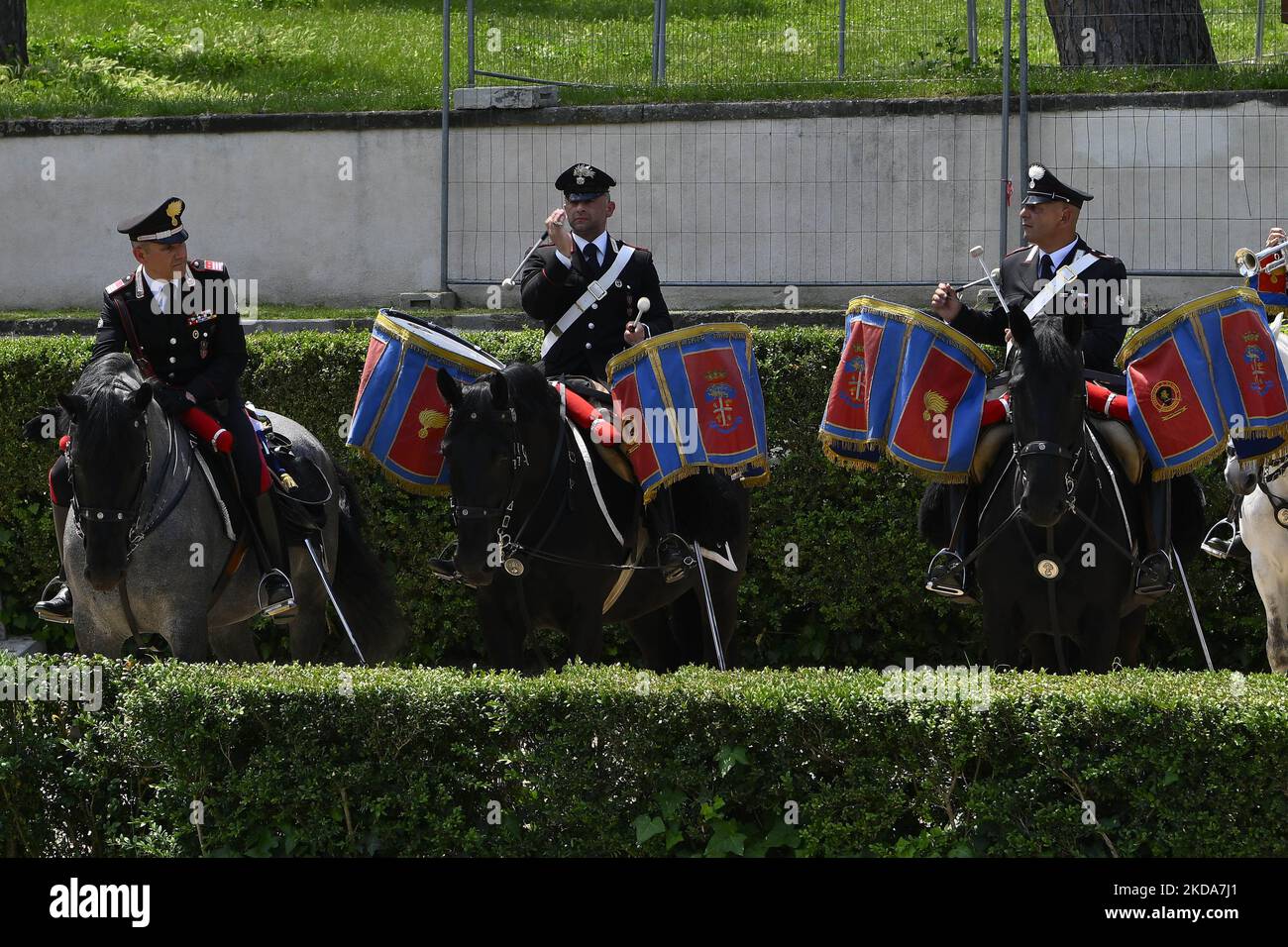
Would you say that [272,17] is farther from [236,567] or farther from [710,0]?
Result: [236,567]

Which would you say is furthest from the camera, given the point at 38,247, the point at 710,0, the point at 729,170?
the point at 710,0

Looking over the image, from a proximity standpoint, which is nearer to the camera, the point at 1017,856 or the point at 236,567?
the point at 1017,856

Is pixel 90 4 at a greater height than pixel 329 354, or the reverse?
pixel 90 4

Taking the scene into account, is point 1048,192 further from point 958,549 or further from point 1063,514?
point 958,549

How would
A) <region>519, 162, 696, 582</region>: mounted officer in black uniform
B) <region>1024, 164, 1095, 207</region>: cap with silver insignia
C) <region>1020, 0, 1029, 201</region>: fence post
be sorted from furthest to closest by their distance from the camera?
<region>1020, 0, 1029, 201</region>: fence post → <region>519, 162, 696, 582</region>: mounted officer in black uniform → <region>1024, 164, 1095, 207</region>: cap with silver insignia

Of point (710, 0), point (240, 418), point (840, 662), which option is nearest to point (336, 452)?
point (240, 418)

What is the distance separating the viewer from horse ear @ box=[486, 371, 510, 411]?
8.26m

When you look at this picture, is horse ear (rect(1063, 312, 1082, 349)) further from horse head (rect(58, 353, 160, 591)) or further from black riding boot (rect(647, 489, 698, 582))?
horse head (rect(58, 353, 160, 591))

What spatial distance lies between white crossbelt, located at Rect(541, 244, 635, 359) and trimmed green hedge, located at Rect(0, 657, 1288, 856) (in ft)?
8.60

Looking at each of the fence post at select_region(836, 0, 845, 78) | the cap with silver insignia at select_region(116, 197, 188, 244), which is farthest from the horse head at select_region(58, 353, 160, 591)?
the fence post at select_region(836, 0, 845, 78)

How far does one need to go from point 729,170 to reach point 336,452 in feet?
17.7

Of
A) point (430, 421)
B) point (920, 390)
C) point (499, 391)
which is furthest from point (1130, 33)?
point (499, 391)

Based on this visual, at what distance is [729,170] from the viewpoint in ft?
52.0

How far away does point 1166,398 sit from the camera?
8672 mm
